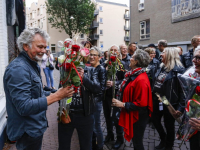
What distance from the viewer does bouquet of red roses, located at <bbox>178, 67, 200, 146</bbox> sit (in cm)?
196

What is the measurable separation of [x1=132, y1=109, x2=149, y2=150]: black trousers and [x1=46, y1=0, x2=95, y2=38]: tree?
1146 inches

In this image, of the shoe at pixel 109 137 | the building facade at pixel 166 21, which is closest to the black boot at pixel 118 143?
the shoe at pixel 109 137

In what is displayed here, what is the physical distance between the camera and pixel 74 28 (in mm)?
31984

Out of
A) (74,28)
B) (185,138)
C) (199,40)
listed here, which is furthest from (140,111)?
(74,28)

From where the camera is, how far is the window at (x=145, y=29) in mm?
18859

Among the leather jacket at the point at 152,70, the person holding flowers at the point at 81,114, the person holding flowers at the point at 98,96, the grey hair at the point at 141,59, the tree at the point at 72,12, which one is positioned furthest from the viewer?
the tree at the point at 72,12

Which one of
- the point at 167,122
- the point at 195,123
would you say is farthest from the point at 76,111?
the point at 167,122

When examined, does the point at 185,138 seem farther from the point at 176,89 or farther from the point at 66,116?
the point at 66,116

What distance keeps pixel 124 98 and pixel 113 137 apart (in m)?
1.65

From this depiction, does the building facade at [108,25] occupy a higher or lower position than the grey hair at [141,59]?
higher

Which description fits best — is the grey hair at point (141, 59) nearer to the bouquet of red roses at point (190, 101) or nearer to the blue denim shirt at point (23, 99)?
the bouquet of red roses at point (190, 101)

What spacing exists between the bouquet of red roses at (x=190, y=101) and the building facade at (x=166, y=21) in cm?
1372

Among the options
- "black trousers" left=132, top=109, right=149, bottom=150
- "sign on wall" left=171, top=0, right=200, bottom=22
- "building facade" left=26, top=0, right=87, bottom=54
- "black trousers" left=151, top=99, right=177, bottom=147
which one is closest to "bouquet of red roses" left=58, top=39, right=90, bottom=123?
"black trousers" left=132, top=109, right=149, bottom=150

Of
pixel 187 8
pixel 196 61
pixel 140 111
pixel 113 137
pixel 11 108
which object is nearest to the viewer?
pixel 11 108
